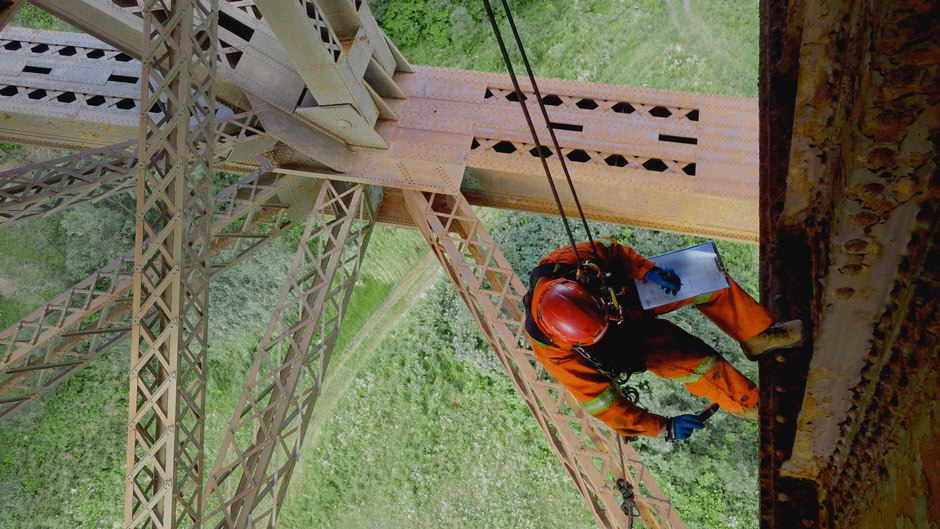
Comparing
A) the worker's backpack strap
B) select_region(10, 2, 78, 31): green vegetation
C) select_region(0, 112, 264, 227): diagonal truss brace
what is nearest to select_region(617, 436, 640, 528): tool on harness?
the worker's backpack strap

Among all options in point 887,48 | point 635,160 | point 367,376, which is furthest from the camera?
point 367,376

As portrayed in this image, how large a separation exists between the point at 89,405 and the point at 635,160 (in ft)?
41.3

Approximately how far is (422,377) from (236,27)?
24.5ft

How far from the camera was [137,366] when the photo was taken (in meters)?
4.74

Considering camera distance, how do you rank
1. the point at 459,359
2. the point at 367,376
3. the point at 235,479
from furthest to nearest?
the point at 235,479
the point at 367,376
the point at 459,359

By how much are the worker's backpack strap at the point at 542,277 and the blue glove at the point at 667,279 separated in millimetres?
607

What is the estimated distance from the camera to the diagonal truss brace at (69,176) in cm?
570

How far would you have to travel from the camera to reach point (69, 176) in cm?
607

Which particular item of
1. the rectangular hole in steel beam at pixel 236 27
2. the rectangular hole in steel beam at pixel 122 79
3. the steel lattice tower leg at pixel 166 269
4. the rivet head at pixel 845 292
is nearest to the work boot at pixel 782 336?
the rivet head at pixel 845 292

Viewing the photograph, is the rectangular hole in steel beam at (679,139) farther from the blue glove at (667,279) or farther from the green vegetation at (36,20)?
the green vegetation at (36,20)

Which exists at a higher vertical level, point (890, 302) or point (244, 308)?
point (890, 302)

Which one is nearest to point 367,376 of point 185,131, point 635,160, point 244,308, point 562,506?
point 244,308

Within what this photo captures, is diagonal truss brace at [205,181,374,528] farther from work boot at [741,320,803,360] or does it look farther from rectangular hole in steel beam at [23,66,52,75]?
work boot at [741,320,803,360]

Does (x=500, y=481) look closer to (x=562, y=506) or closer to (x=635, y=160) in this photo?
(x=562, y=506)
